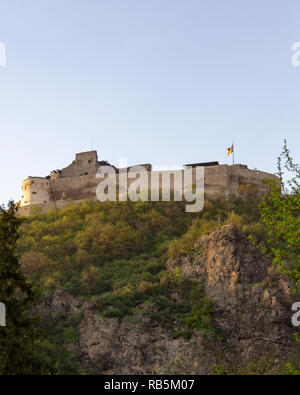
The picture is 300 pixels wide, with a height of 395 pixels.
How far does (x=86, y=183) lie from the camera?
59938 millimetres

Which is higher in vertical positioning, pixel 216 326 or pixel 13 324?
pixel 13 324

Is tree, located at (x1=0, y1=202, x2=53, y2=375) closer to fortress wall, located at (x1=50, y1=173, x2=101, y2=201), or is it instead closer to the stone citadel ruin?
the stone citadel ruin

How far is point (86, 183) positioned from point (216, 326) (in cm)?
2535

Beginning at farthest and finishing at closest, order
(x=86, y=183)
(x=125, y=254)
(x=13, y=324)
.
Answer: (x=86, y=183)
(x=125, y=254)
(x=13, y=324)

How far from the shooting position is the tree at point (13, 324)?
1994 cm

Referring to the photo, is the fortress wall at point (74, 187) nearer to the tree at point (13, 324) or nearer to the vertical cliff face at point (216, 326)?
the vertical cliff face at point (216, 326)

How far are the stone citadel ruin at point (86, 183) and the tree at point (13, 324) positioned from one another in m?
33.9

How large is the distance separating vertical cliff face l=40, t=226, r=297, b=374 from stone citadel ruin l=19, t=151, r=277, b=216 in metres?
12.2

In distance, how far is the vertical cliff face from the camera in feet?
120

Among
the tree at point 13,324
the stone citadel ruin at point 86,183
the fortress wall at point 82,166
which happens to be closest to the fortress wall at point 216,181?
the stone citadel ruin at point 86,183

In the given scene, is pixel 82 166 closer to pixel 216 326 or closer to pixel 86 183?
pixel 86 183

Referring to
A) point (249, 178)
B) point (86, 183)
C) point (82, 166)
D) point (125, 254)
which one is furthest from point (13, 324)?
point (82, 166)
